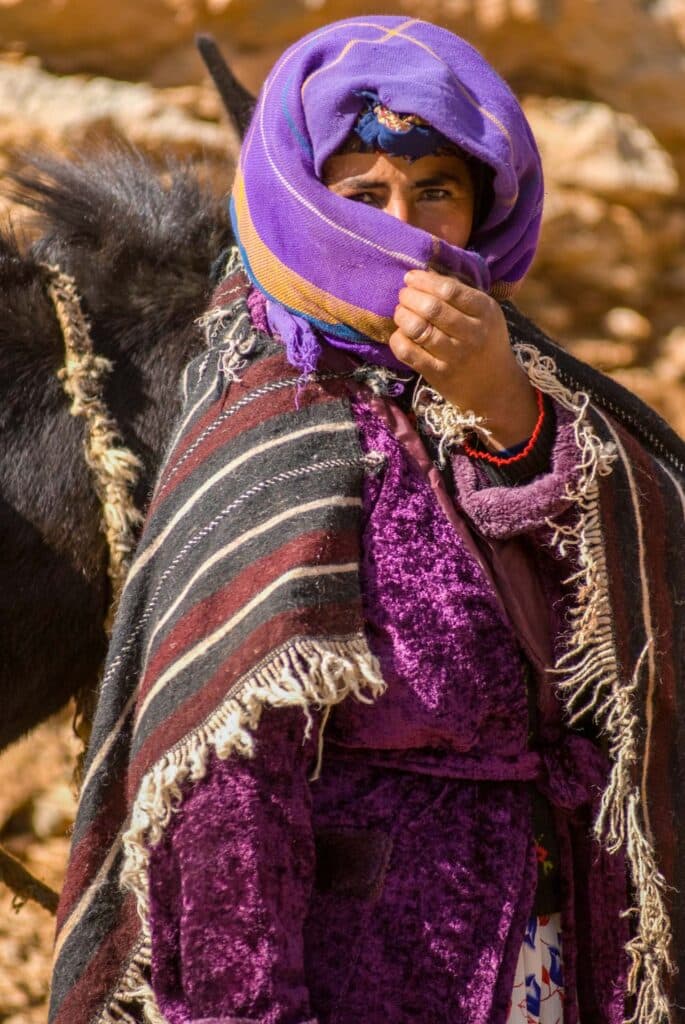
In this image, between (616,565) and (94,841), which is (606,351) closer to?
(616,565)

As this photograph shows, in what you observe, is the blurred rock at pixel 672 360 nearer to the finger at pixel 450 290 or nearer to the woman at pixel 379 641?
the woman at pixel 379 641

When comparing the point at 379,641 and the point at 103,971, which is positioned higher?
the point at 379,641

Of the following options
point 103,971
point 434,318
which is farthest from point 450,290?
point 103,971

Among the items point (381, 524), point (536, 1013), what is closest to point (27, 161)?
point (381, 524)

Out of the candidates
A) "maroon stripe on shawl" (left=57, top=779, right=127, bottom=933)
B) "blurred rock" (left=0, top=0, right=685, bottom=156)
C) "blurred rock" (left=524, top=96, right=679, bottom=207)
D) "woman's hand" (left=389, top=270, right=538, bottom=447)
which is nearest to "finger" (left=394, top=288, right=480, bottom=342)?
"woman's hand" (left=389, top=270, right=538, bottom=447)

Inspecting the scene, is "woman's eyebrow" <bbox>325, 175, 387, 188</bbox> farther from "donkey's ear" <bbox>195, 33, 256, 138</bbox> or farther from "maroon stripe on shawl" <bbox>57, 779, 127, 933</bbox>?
"maroon stripe on shawl" <bbox>57, 779, 127, 933</bbox>

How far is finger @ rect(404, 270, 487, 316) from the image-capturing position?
1257 mm

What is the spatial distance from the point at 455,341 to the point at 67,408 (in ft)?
1.95

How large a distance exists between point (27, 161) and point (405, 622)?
3.26ft

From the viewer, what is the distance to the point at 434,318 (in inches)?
49.4

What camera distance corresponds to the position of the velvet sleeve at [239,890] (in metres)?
1.19

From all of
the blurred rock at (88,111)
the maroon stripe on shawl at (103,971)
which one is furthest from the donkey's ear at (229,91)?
the blurred rock at (88,111)

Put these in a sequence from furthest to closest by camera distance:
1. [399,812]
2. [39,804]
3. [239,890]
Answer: [39,804]
[399,812]
[239,890]

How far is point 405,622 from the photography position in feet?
4.20
